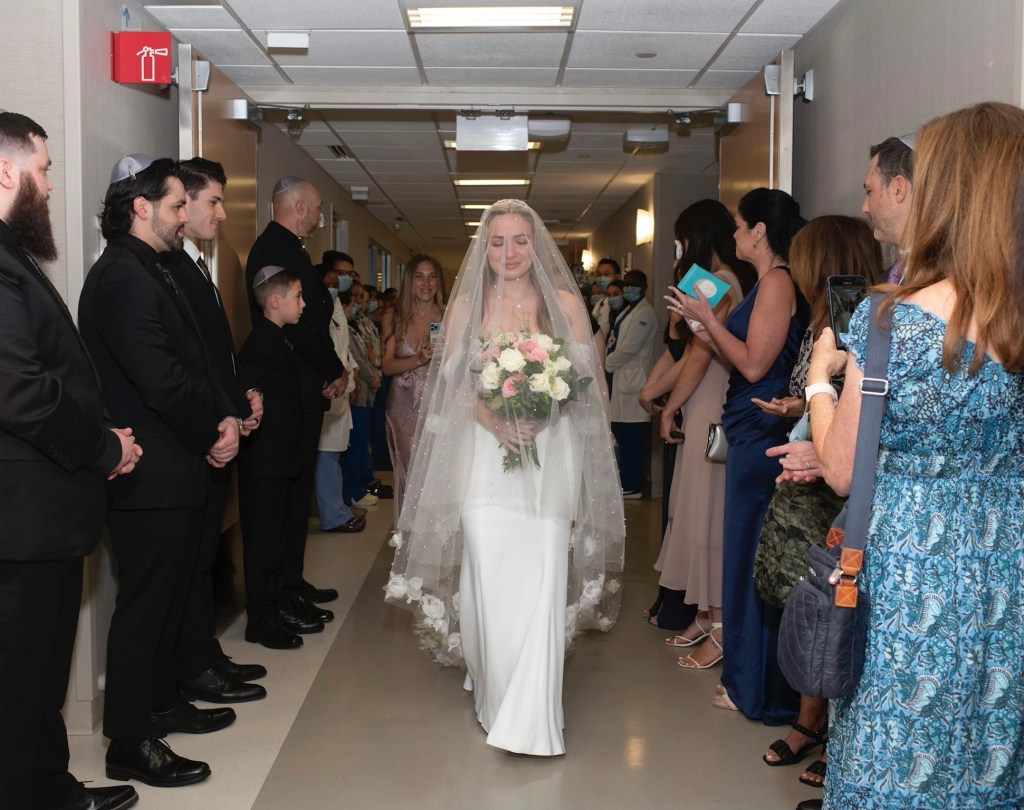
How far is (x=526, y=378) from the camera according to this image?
3.59m

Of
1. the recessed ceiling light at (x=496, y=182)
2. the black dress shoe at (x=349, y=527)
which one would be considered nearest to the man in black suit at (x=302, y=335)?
the black dress shoe at (x=349, y=527)

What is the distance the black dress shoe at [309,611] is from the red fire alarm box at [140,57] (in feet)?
8.42

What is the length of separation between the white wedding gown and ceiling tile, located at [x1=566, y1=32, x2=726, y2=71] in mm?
2373

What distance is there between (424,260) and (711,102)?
2.02 meters

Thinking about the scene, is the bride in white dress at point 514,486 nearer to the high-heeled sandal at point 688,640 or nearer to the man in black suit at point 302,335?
the high-heeled sandal at point 688,640

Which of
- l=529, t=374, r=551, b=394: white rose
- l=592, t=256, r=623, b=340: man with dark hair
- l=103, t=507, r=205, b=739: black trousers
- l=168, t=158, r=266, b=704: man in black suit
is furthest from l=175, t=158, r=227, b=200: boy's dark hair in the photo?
l=592, t=256, r=623, b=340: man with dark hair

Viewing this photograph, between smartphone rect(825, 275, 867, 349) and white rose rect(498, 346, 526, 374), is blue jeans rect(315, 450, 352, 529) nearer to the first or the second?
white rose rect(498, 346, 526, 374)

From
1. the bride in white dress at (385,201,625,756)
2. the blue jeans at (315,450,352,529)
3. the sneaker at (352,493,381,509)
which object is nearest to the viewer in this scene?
the bride in white dress at (385,201,625,756)

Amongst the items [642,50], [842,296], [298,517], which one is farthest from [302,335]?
[842,296]

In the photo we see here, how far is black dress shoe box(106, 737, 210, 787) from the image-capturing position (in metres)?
3.24

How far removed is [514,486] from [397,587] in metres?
0.70

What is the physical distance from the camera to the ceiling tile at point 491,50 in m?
5.20

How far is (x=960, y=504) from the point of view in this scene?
6.43ft

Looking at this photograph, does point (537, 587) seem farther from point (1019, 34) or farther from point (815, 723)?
point (1019, 34)
